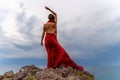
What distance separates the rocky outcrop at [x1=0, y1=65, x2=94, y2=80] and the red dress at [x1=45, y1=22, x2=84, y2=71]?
19.5 inches

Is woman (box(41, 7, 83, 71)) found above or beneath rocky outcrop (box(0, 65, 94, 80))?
above

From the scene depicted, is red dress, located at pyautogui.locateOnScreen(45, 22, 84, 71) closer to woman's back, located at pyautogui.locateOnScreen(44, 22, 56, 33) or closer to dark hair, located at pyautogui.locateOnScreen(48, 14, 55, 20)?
woman's back, located at pyautogui.locateOnScreen(44, 22, 56, 33)

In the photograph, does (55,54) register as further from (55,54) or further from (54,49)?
(54,49)

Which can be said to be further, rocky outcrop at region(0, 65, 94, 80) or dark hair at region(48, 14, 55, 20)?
dark hair at region(48, 14, 55, 20)

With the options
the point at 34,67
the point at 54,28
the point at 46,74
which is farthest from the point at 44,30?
the point at 46,74

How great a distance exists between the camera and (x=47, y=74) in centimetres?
2484

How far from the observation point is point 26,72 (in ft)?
88.9

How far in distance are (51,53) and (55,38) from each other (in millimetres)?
1077

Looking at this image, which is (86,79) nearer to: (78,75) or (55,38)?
(78,75)

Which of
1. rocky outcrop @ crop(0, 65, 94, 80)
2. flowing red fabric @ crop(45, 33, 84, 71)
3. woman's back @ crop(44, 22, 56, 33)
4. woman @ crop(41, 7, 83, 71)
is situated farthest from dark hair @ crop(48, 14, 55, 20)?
rocky outcrop @ crop(0, 65, 94, 80)

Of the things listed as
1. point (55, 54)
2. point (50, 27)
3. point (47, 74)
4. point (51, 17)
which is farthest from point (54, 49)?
point (47, 74)

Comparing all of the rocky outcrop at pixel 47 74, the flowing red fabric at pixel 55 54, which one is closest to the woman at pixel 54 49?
the flowing red fabric at pixel 55 54

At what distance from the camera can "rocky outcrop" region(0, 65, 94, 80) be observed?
24891 millimetres

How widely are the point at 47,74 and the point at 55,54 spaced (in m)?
3.59
